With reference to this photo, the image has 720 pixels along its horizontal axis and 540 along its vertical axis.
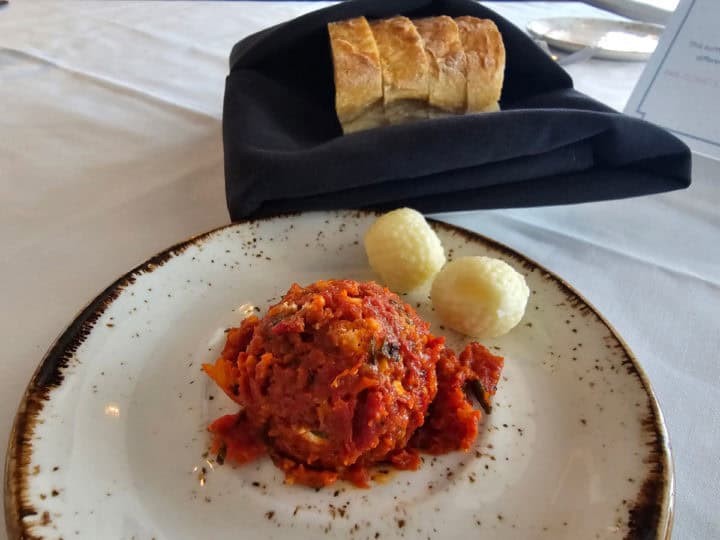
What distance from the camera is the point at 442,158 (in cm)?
143

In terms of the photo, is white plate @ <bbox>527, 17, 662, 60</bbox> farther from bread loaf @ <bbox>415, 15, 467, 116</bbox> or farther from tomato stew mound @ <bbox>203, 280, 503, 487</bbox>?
tomato stew mound @ <bbox>203, 280, 503, 487</bbox>

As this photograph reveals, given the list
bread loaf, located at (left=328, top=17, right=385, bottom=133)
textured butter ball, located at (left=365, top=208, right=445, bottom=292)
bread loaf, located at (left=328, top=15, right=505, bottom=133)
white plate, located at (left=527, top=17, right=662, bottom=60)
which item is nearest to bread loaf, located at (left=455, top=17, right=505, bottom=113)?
bread loaf, located at (left=328, top=15, right=505, bottom=133)

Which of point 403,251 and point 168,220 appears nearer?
point 403,251

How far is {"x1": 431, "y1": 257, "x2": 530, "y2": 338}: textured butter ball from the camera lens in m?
1.13

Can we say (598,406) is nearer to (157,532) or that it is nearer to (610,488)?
(610,488)

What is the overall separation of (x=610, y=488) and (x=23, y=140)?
77.9 inches

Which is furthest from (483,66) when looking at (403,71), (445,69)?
(403,71)

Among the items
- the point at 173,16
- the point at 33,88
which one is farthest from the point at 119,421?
the point at 173,16

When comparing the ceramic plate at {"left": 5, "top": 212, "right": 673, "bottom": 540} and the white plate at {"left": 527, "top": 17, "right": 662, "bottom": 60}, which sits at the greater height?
the white plate at {"left": 527, "top": 17, "right": 662, "bottom": 60}

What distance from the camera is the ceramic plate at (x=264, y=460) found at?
0.82 meters

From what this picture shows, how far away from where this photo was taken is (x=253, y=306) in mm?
1238

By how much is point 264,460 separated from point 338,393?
19 cm

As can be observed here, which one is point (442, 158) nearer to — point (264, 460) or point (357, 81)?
point (357, 81)

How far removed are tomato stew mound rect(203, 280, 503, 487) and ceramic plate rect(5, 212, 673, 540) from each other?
0.12 feet
